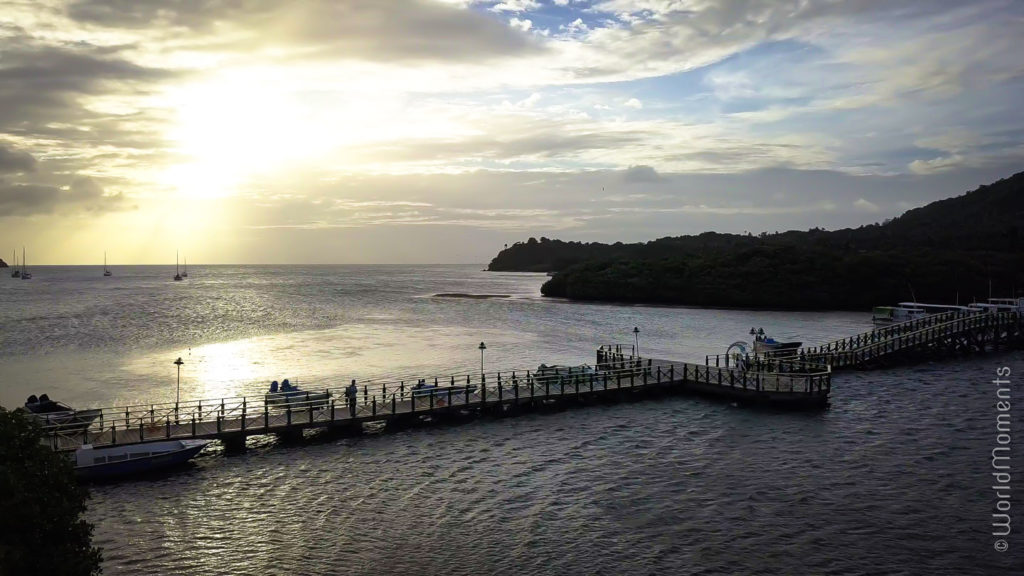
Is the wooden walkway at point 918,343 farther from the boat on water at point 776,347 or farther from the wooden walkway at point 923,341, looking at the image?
the boat on water at point 776,347

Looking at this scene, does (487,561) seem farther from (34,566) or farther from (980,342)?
(980,342)

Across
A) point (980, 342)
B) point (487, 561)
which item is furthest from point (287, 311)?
point (487, 561)

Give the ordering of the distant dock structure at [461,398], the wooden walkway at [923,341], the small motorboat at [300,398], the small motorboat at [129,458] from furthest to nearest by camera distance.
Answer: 1. the wooden walkway at [923,341]
2. the small motorboat at [300,398]
3. the distant dock structure at [461,398]
4. the small motorboat at [129,458]

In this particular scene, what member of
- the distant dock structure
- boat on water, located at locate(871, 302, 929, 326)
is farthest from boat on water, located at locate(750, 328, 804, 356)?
boat on water, located at locate(871, 302, 929, 326)

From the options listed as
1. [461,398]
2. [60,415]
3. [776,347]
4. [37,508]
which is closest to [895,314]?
[776,347]

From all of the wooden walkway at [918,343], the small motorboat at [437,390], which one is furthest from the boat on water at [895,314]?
the small motorboat at [437,390]
